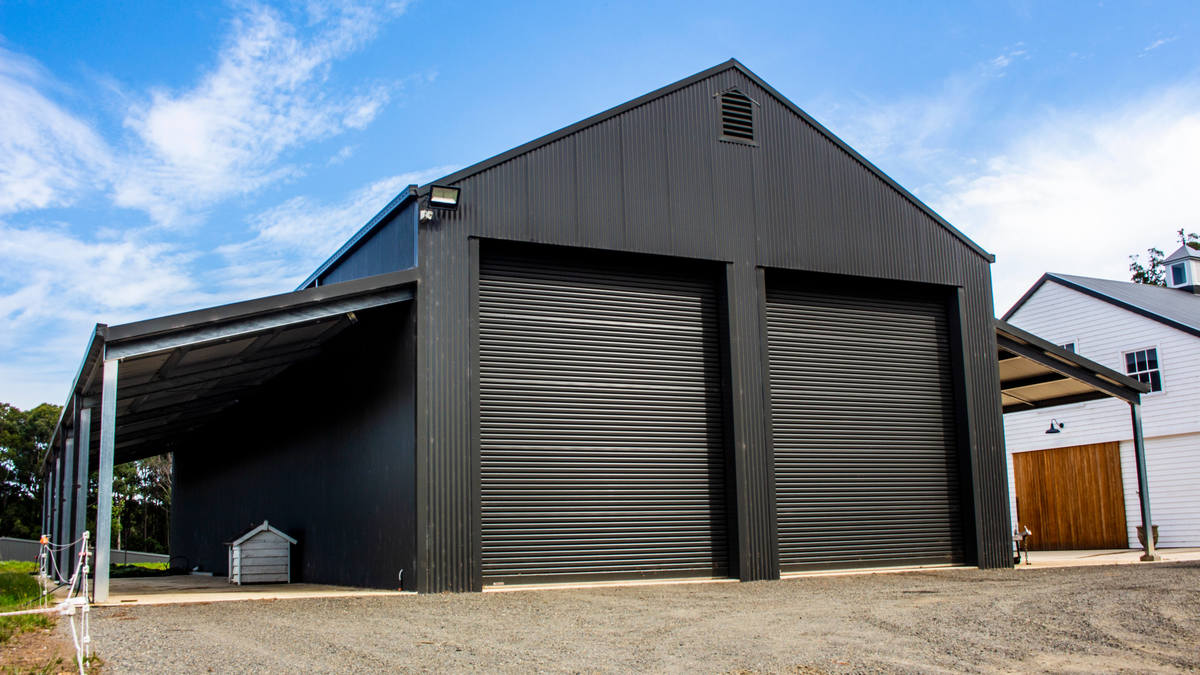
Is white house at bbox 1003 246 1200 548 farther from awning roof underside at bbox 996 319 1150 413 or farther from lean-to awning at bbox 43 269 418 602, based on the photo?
lean-to awning at bbox 43 269 418 602

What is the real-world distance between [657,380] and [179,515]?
1924cm

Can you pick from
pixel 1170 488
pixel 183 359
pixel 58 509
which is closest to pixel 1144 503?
pixel 1170 488

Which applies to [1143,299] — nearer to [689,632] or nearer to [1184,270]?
[1184,270]

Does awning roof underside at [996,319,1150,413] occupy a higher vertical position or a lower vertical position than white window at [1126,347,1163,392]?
lower

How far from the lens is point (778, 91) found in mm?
14617

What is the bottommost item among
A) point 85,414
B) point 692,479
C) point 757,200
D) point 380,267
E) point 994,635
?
point 994,635

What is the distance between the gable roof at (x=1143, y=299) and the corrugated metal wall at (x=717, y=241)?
9.35 metres

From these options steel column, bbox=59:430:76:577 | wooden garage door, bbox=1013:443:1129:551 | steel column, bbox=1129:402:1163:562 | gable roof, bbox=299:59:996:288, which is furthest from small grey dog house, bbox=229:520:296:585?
wooden garage door, bbox=1013:443:1129:551

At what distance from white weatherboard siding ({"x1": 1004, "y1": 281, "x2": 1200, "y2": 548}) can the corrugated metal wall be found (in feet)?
26.9

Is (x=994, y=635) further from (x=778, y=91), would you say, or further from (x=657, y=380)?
(x=778, y=91)

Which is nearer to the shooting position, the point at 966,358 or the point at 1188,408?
the point at 966,358

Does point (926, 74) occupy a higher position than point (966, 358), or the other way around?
point (926, 74)

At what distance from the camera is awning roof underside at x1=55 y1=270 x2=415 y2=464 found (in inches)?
394

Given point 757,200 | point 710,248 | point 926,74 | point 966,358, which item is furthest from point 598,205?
point 966,358
